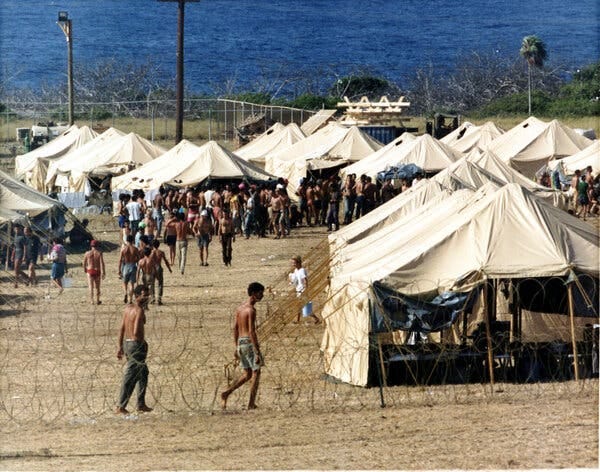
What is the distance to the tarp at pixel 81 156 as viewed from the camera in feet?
130

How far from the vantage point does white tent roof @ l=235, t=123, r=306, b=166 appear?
141 ft

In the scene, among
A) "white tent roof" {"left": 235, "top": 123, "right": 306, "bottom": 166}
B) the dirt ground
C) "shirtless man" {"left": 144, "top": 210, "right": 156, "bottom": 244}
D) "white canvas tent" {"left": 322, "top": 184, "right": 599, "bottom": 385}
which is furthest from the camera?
"white tent roof" {"left": 235, "top": 123, "right": 306, "bottom": 166}

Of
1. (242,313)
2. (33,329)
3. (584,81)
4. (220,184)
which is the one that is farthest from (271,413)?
(584,81)

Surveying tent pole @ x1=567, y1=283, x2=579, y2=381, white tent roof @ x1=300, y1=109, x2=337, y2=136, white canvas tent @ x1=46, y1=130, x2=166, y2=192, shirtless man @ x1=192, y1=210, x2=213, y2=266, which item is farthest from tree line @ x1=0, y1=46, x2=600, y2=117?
tent pole @ x1=567, y1=283, x2=579, y2=381

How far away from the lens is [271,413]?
1482cm

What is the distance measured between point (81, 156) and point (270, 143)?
6.60 m

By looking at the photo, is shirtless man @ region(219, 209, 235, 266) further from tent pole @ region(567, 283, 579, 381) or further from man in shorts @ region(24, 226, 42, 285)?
tent pole @ region(567, 283, 579, 381)

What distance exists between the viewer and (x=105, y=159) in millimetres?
39156

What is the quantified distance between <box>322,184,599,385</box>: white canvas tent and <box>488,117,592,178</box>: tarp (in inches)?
842

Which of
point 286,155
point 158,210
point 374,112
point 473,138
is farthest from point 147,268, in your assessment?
point 374,112

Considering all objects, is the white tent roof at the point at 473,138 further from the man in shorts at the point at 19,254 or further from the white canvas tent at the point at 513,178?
the man in shorts at the point at 19,254

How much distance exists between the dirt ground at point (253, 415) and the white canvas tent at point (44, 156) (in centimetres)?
2147

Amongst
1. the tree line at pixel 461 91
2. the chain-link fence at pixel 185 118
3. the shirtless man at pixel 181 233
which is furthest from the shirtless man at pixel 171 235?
the tree line at pixel 461 91

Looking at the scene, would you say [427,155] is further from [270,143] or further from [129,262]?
[129,262]
